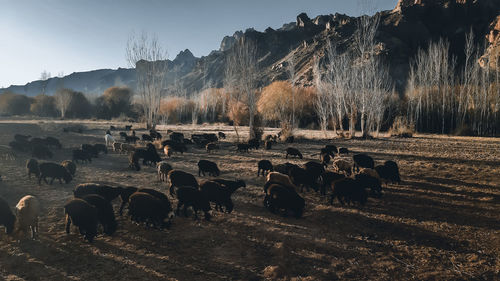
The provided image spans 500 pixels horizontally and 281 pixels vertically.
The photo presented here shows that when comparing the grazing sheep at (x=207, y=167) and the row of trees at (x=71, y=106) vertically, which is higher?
the row of trees at (x=71, y=106)

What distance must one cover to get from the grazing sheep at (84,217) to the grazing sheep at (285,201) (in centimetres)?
439

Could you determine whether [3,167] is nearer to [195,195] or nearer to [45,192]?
[45,192]

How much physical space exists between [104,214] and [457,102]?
162 feet

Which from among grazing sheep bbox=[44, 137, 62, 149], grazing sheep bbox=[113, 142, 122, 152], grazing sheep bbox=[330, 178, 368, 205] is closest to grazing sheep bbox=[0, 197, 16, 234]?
grazing sheep bbox=[330, 178, 368, 205]

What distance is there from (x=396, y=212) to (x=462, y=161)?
9881 millimetres

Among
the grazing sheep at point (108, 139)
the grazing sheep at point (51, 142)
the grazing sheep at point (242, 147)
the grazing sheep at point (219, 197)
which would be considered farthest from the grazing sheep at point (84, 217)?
the grazing sheep at point (51, 142)

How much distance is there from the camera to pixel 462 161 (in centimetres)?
1409

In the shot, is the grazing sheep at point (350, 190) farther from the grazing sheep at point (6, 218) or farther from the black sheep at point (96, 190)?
the grazing sheep at point (6, 218)

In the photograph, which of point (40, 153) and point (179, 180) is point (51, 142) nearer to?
point (40, 153)

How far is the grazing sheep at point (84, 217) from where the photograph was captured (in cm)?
566

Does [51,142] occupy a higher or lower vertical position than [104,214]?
higher

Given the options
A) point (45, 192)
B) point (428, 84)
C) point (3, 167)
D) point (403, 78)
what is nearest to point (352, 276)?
point (45, 192)

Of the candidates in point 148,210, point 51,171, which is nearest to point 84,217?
point 148,210

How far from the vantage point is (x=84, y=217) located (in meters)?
5.68
